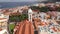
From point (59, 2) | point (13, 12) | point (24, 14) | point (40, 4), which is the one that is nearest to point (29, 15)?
point (24, 14)

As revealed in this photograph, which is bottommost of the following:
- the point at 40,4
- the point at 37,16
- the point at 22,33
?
the point at 22,33

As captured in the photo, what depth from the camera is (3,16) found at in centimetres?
144

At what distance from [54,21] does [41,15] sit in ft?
0.52

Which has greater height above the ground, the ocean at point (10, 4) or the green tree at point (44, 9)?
the ocean at point (10, 4)

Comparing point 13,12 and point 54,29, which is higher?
point 13,12

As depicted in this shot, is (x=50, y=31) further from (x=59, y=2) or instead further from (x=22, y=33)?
(x=59, y=2)

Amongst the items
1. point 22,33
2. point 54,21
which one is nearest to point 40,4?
point 54,21

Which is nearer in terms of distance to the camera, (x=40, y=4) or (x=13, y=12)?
(x=13, y=12)

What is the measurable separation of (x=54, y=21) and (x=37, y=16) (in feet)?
0.62

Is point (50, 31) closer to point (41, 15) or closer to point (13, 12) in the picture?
point (41, 15)

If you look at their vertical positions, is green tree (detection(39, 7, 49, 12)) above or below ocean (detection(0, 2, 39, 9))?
below

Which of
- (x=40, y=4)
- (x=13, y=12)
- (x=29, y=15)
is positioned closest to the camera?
(x=29, y=15)

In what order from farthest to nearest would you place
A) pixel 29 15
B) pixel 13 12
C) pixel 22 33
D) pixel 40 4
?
1. pixel 40 4
2. pixel 13 12
3. pixel 29 15
4. pixel 22 33

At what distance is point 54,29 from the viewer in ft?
4.26
